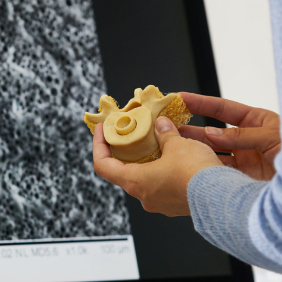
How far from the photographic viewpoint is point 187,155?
51 cm

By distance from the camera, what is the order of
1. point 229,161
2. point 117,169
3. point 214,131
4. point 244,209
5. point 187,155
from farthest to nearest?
point 229,161, point 214,131, point 117,169, point 187,155, point 244,209

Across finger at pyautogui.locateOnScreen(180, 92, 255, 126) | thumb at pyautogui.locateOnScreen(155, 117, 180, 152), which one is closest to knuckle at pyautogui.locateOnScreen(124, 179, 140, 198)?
thumb at pyautogui.locateOnScreen(155, 117, 180, 152)

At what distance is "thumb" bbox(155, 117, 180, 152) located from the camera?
0.65 metres

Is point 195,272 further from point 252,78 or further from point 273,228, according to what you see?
point 273,228

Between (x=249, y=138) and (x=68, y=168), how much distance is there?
2.84 ft

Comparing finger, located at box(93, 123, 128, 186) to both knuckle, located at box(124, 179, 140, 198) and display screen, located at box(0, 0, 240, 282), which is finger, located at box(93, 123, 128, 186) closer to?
knuckle, located at box(124, 179, 140, 198)

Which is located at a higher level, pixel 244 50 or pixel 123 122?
pixel 244 50

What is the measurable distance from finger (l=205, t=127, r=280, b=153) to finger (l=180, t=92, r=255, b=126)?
141mm

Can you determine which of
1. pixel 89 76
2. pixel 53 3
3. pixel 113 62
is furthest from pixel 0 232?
pixel 53 3

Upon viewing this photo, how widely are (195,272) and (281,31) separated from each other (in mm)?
1219

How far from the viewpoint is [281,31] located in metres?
0.33

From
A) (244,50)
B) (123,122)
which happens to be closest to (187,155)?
(123,122)

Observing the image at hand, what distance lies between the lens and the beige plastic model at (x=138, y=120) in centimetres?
69

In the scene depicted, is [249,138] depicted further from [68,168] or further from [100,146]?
[68,168]
